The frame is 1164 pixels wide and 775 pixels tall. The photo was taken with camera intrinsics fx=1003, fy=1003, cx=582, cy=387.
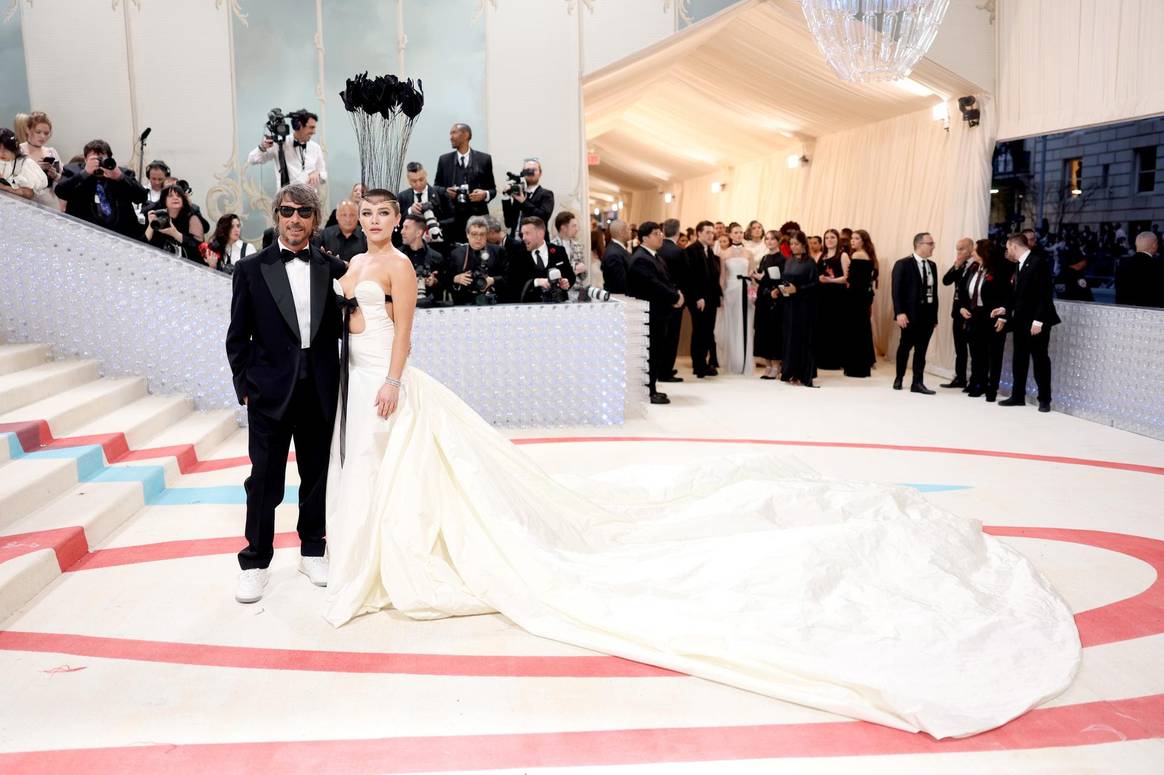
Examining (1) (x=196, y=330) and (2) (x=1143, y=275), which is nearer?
(1) (x=196, y=330)

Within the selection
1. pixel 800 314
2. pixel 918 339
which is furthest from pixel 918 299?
Result: pixel 800 314

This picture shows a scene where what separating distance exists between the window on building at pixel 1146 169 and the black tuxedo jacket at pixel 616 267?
A: 4.07 meters

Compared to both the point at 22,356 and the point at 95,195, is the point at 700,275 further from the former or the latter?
the point at 22,356

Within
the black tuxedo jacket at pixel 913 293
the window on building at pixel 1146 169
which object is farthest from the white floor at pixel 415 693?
the black tuxedo jacket at pixel 913 293

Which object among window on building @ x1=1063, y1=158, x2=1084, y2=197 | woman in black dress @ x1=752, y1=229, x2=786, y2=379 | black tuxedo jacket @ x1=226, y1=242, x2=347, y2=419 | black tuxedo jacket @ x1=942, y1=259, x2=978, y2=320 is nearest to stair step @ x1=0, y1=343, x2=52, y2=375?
black tuxedo jacket @ x1=226, y1=242, x2=347, y2=419

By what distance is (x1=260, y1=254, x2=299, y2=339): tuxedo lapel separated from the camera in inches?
145

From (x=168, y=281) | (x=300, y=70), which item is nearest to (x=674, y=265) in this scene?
(x=300, y=70)

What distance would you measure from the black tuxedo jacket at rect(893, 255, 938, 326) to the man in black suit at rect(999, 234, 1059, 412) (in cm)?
96

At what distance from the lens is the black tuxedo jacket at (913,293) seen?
902cm

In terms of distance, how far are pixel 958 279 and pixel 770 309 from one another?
1.87 meters

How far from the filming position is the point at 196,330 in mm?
6992

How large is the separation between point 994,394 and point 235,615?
22.6 ft

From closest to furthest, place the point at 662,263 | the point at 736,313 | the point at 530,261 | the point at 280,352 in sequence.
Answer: the point at 280,352
the point at 530,261
the point at 662,263
the point at 736,313

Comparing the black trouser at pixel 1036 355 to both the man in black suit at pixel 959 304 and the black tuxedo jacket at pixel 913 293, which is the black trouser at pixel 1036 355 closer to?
the man in black suit at pixel 959 304
